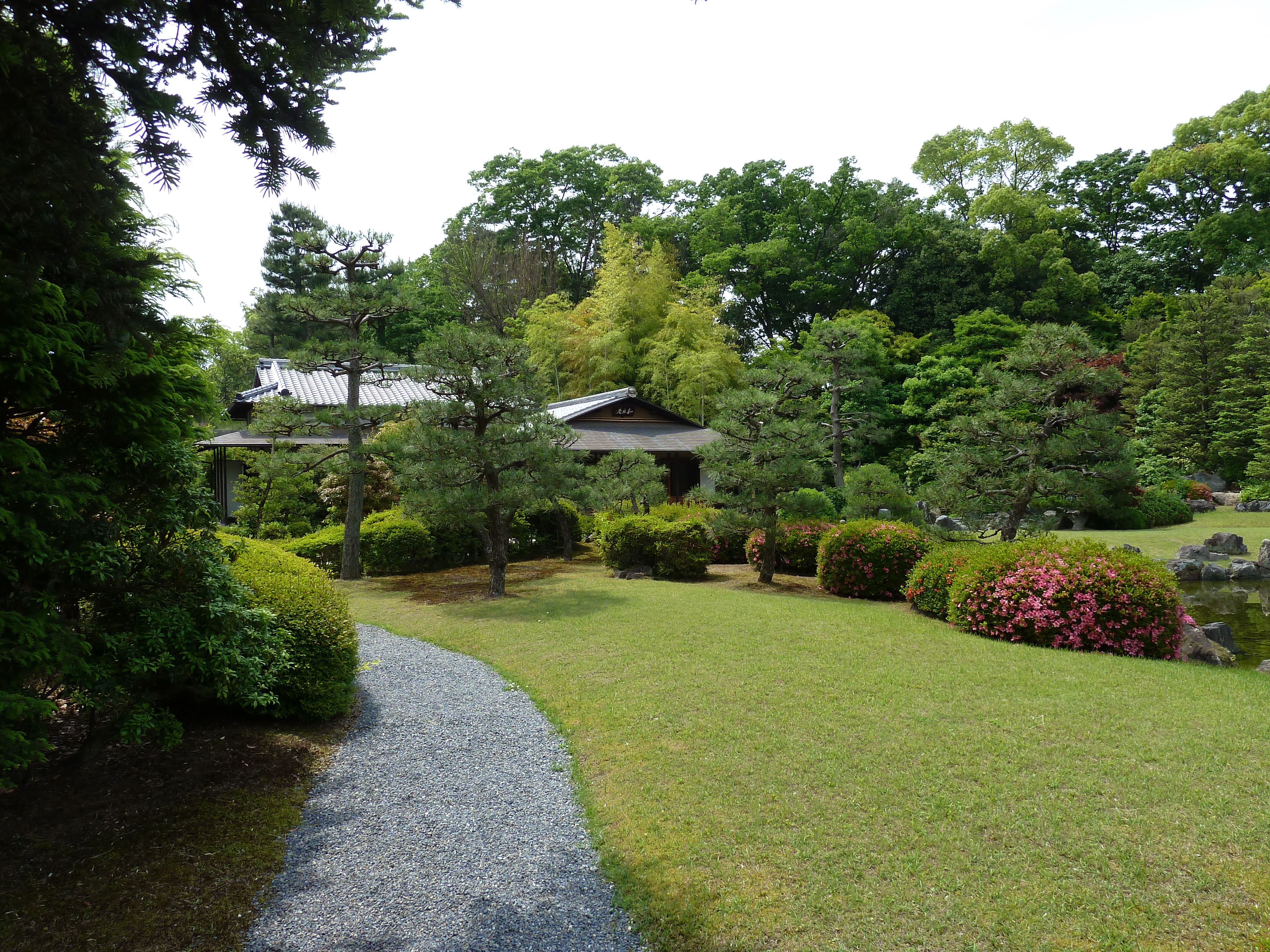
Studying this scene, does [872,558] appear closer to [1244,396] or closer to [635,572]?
[635,572]

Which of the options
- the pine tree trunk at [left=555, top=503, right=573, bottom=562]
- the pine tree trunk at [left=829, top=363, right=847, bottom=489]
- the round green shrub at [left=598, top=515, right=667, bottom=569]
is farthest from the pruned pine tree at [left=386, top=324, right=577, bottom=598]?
the pine tree trunk at [left=829, top=363, right=847, bottom=489]

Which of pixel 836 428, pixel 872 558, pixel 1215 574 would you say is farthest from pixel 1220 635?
pixel 836 428

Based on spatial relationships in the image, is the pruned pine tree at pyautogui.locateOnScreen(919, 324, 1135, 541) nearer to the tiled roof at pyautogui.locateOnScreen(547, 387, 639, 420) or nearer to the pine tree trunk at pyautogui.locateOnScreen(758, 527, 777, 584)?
the pine tree trunk at pyautogui.locateOnScreen(758, 527, 777, 584)

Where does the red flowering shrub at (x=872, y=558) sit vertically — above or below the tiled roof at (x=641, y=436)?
below

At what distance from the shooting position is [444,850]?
10.4 feet

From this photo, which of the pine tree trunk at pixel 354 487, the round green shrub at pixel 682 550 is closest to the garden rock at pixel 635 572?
the round green shrub at pixel 682 550

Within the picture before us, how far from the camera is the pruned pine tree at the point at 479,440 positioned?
30.0 feet

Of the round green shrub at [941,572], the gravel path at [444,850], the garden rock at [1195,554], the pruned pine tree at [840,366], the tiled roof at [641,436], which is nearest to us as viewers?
the gravel path at [444,850]

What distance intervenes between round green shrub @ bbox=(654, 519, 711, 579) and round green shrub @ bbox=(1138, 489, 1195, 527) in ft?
43.8

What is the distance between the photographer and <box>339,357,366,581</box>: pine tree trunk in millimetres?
10609

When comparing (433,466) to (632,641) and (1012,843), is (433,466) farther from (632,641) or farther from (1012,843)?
(1012,843)

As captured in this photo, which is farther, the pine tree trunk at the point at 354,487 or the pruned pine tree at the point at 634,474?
the pruned pine tree at the point at 634,474

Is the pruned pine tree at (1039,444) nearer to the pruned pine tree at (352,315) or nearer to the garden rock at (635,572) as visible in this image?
the garden rock at (635,572)

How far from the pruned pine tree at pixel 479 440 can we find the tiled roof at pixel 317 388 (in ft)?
26.8
